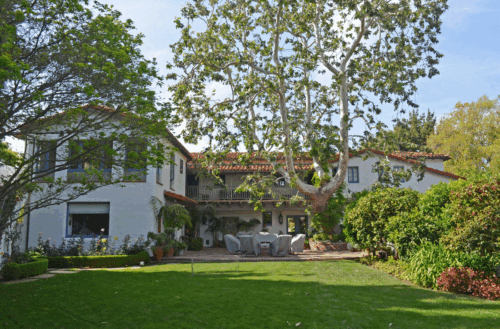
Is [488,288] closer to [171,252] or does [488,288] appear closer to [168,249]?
[168,249]

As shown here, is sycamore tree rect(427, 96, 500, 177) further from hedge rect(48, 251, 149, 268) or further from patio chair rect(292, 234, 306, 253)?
hedge rect(48, 251, 149, 268)

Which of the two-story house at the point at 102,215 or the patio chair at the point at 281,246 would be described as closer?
the two-story house at the point at 102,215

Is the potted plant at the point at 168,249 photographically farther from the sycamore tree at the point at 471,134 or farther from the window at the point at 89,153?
the sycamore tree at the point at 471,134

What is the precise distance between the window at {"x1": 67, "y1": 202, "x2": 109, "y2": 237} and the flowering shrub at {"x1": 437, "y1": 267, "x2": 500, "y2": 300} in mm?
13874

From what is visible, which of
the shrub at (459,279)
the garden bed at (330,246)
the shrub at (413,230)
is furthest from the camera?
the garden bed at (330,246)

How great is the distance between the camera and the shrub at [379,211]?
1267cm

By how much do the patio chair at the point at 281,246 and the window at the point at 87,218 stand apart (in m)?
7.43

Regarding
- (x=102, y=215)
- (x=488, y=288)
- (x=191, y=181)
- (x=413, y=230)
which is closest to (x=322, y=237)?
(x=191, y=181)

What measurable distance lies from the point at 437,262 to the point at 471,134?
27904mm

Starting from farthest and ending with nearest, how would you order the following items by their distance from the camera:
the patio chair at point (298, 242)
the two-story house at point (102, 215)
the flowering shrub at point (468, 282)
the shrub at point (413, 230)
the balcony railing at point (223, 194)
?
1. the balcony railing at point (223, 194)
2. the patio chair at point (298, 242)
3. the two-story house at point (102, 215)
4. the shrub at point (413, 230)
5. the flowering shrub at point (468, 282)

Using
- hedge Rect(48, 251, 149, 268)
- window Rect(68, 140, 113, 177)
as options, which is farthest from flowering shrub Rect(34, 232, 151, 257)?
window Rect(68, 140, 113, 177)

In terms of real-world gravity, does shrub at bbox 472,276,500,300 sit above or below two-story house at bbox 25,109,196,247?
below

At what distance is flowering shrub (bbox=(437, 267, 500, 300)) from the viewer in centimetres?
793

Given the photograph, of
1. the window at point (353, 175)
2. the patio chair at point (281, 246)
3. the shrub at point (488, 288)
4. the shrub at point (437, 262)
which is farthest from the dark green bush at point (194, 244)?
the shrub at point (488, 288)
